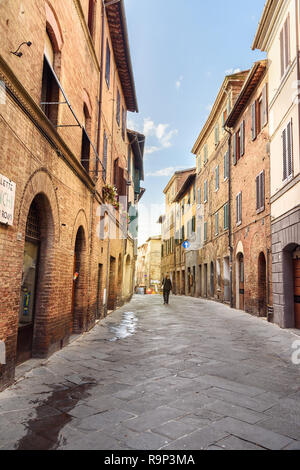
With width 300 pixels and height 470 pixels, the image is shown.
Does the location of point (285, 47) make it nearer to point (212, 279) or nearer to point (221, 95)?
point (221, 95)

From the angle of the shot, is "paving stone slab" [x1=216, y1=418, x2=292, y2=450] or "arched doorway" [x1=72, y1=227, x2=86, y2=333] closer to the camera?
"paving stone slab" [x1=216, y1=418, x2=292, y2=450]

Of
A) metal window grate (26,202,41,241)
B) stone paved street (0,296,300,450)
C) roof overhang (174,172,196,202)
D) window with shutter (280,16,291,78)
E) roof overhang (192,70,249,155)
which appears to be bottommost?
stone paved street (0,296,300,450)

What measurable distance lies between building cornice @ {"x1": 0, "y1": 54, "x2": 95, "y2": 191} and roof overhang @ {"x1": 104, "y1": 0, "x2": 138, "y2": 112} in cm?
611

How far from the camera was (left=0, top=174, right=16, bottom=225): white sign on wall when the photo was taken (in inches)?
169

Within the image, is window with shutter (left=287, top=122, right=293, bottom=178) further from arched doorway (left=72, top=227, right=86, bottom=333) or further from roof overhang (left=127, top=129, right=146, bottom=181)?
roof overhang (left=127, top=129, right=146, bottom=181)

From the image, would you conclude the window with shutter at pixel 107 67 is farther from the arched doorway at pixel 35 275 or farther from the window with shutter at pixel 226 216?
the window with shutter at pixel 226 216

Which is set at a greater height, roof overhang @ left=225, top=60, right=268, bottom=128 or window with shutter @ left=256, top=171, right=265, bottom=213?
roof overhang @ left=225, top=60, right=268, bottom=128

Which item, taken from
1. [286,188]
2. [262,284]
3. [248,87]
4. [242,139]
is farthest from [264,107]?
[262,284]

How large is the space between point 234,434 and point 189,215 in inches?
1052

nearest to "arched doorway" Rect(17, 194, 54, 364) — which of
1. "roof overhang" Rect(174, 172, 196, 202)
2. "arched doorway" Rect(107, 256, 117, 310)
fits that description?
"arched doorway" Rect(107, 256, 117, 310)

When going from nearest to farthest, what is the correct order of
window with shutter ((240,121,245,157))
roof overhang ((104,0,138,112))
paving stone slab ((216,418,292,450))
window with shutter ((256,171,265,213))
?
paving stone slab ((216,418,292,450)), roof overhang ((104,0,138,112)), window with shutter ((256,171,265,213)), window with shutter ((240,121,245,157))

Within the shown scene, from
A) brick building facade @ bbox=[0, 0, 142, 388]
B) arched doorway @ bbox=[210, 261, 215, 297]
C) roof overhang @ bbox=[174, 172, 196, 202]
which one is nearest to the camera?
brick building facade @ bbox=[0, 0, 142, 388]
